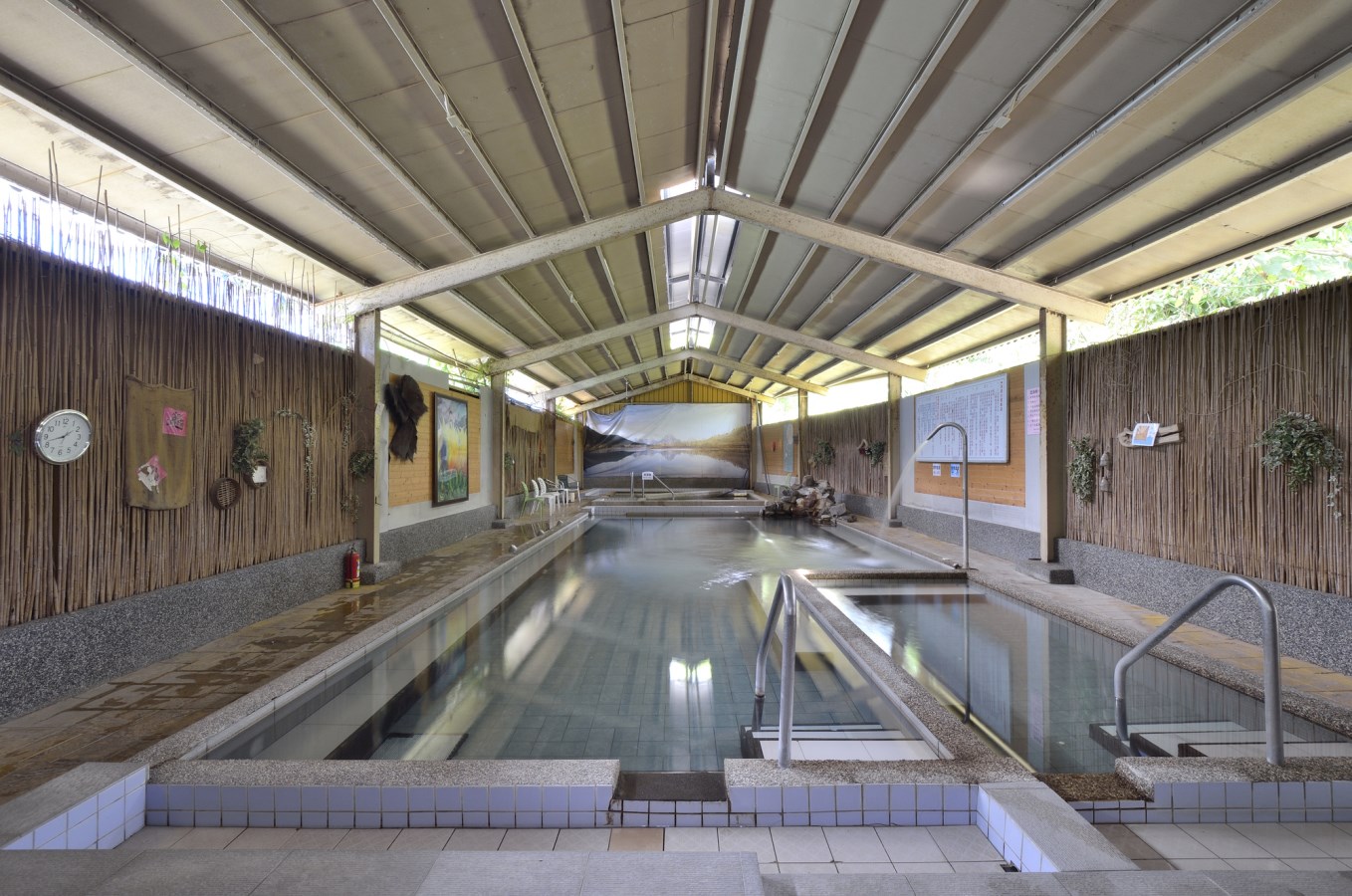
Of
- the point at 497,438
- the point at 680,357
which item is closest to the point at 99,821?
the point at 497,438

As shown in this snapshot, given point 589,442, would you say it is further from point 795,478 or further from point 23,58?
point 23,58

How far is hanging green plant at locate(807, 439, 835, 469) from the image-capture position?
13.8 m

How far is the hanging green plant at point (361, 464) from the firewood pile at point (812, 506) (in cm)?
826

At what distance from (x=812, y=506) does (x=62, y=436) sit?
1150 cm

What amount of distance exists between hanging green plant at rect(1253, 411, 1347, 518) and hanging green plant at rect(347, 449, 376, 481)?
22.4 feet

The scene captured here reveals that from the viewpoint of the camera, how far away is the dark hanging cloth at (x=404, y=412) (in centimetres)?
679

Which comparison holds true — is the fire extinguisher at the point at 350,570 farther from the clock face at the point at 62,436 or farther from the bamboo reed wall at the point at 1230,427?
the bamboo reed wall at the point at 1230,427

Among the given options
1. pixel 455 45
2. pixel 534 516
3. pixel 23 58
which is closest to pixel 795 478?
pixel 534 516

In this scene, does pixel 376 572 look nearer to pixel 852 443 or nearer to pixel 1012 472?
pixel 1012 472

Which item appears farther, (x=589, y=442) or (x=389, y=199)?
(x=589, y=442)

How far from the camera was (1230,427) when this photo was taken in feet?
13.9

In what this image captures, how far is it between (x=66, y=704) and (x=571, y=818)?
2.64m

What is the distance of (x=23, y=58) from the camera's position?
8.77 ft

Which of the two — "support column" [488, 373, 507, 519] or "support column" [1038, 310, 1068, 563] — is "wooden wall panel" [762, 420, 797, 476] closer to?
"support column" [488, 373, 507, 519]
